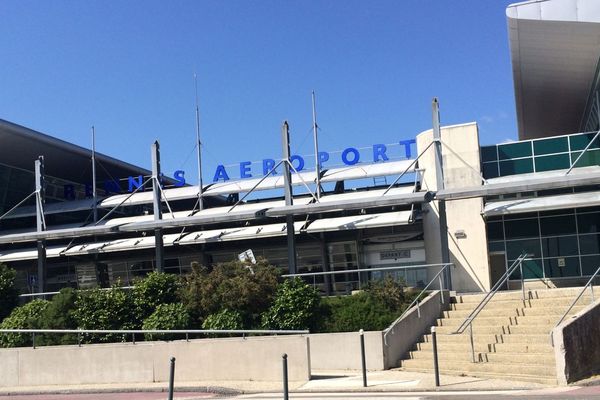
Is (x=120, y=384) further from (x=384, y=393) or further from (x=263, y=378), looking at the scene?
(x=384, y=393)

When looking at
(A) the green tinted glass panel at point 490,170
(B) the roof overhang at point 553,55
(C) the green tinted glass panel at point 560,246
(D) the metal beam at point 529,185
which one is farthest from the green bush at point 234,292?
(C) the green tinted glass panel at point 560,246

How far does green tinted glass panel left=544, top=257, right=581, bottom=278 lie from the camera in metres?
29.9

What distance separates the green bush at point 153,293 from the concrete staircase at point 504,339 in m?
8.54

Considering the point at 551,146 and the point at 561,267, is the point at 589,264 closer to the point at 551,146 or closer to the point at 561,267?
the point at 561,267

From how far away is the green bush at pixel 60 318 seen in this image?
20.5 meters

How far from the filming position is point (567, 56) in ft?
95.2

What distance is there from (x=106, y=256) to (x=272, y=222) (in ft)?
35.3

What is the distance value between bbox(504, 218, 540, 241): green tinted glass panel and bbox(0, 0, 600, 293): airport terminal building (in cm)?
5

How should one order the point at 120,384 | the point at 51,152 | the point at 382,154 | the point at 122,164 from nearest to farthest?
the point at 120,384, the point at 382,154, the point at 51,152, the point at 122,164

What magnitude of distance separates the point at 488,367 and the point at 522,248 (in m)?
17.0

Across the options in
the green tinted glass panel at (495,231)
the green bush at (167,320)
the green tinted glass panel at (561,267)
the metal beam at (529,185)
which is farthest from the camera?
the green tinted glass panel at (495,231)

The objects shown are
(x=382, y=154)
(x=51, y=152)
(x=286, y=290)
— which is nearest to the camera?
(x=286, y=290)

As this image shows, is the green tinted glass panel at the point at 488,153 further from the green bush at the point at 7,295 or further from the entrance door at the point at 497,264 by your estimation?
the green bush at the point at 7,295

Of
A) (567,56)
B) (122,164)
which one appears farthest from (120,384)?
(122,164)
